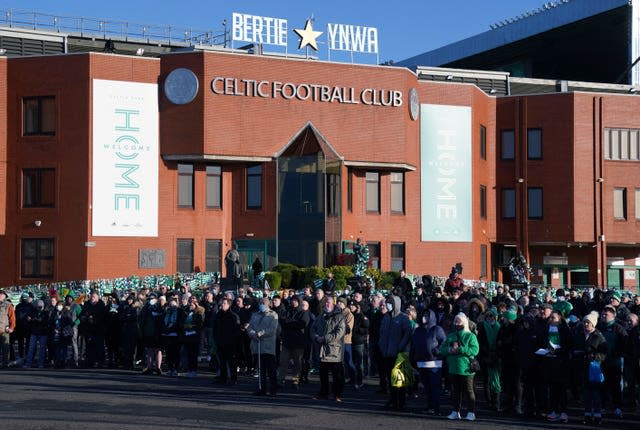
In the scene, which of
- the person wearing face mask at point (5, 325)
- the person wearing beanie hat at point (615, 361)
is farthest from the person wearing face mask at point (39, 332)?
the person wearing beanie hat at point (615, 361)

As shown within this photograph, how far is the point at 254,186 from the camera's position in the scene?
147ft

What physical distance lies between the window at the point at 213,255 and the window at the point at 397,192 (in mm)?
8489

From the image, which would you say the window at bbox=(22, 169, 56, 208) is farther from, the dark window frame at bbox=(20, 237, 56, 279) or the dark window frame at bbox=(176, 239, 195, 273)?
the dark window frame at bbox=(176, 239, 195, 273)

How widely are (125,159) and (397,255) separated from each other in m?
13.3

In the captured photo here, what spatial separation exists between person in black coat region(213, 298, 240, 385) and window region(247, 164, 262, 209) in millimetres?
23115

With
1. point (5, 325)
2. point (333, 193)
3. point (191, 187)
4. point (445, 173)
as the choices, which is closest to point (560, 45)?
point (445, 173)

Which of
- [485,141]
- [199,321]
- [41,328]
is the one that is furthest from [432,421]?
[485,141]

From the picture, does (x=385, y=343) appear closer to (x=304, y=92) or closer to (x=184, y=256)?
(x=184, y=256)

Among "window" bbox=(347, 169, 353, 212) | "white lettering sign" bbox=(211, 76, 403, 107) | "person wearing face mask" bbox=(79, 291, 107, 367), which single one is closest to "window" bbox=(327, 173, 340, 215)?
"window" bbox=(347, 169, 353, 212)

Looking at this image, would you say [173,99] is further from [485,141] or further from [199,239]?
[485,141]

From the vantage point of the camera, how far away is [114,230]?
41719mm

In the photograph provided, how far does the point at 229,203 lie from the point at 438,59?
3583 cm

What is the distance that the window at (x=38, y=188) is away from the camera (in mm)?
42438

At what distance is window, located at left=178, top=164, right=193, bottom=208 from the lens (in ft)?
144
